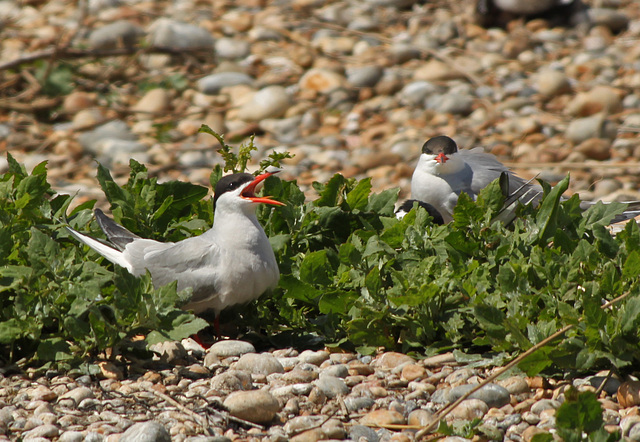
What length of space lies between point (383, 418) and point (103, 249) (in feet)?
5.20

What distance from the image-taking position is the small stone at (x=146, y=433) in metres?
→ 2.60

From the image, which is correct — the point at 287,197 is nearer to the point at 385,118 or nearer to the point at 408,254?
the point at 408,254

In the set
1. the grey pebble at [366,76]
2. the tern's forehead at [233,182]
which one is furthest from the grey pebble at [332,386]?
the grey pebble at [366,76]

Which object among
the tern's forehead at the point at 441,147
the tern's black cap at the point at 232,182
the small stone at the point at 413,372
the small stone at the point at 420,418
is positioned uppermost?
the tern's black cap at the point at 232,182

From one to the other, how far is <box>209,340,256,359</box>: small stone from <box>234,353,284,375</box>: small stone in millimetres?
115

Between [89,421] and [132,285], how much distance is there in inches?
20.3

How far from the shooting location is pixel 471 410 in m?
2.84

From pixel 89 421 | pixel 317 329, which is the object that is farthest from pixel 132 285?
pixel 317 329

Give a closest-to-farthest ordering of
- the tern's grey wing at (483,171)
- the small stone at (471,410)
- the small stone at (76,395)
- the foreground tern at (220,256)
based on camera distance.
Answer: the small stone at (471,410)
the small stone at (76,395)
the foreground tern at (220,256)
the tern's grey wing at (483,171)

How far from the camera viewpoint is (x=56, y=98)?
8453 mm

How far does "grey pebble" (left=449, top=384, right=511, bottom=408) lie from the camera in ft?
9.46

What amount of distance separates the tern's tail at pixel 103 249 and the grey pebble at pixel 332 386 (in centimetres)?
108

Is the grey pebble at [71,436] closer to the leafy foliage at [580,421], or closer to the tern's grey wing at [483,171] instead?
the leafy foliage at [580,421]

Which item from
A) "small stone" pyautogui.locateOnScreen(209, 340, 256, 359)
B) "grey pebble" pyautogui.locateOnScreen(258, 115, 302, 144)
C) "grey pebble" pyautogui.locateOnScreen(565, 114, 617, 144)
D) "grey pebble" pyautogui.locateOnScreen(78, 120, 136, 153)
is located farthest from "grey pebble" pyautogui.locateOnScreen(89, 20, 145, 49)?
"small stone" pyautogui.locateOnScreen(209, 340, 256, 359)
